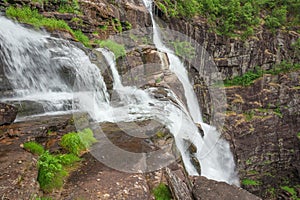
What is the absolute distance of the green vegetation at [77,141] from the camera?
4738 mm

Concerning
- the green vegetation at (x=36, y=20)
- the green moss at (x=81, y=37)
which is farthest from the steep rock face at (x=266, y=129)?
the green vegetation at (x=36, y=20)

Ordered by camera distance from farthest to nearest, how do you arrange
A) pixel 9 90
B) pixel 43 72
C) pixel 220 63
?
pixel 220 63, pixel 43 72, pixel 9 90

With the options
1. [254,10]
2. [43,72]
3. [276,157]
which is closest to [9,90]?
[43,72]

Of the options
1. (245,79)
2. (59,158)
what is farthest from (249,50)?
(59,158)

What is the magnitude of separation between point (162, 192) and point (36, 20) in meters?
9.25

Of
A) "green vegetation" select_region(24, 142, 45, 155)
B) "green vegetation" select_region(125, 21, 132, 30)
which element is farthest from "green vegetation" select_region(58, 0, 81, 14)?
"green vegetation" select_region(24, 142, 45, 155)

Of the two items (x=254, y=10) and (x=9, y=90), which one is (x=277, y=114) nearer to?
(x=254, y=10)

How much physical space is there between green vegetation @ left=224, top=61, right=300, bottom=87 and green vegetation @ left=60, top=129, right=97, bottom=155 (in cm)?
1900

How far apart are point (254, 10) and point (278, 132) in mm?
12985

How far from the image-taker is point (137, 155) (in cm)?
482

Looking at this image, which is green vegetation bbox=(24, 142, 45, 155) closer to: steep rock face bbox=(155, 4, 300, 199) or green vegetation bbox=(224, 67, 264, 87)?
steep rock face bbox=(155, 4, 300, 199)

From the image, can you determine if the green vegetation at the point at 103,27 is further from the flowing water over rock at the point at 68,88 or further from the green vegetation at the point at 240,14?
the green vegetation at the point at 240,14

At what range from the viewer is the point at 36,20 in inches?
371

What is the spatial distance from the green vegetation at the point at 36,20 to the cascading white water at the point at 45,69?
2.49 ft
